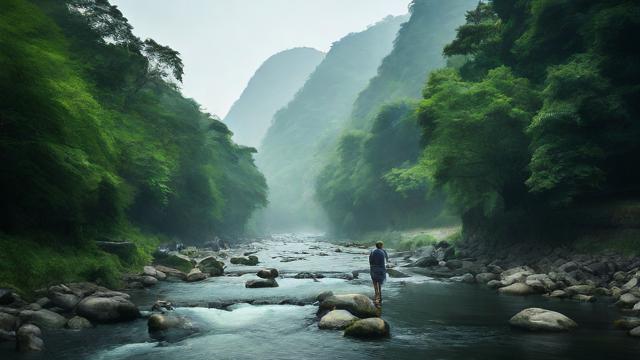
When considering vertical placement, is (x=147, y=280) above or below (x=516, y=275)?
below

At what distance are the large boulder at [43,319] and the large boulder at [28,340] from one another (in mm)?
1640

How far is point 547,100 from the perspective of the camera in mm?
22719

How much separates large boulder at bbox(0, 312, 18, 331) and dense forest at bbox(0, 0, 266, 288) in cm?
333

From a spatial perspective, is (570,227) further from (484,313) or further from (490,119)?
(484,313)

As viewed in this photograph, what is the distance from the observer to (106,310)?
1418 cm

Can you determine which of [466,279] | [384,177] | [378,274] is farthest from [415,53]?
[378,274]

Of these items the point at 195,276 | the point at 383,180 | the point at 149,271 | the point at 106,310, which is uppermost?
the point at 383,180

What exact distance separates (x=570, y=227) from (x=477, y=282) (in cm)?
608

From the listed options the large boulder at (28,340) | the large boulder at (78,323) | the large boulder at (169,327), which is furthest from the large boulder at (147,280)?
the large boulder at (28,340)

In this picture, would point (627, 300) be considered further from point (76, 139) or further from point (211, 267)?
point (76, 139)

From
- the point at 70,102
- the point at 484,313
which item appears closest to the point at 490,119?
the point at 484,313

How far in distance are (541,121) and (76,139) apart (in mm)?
20756

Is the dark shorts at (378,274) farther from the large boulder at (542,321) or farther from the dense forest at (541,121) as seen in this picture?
the dense forest at (541,121)

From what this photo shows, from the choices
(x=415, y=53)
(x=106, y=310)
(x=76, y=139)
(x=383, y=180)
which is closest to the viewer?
(x=106, y=310)
